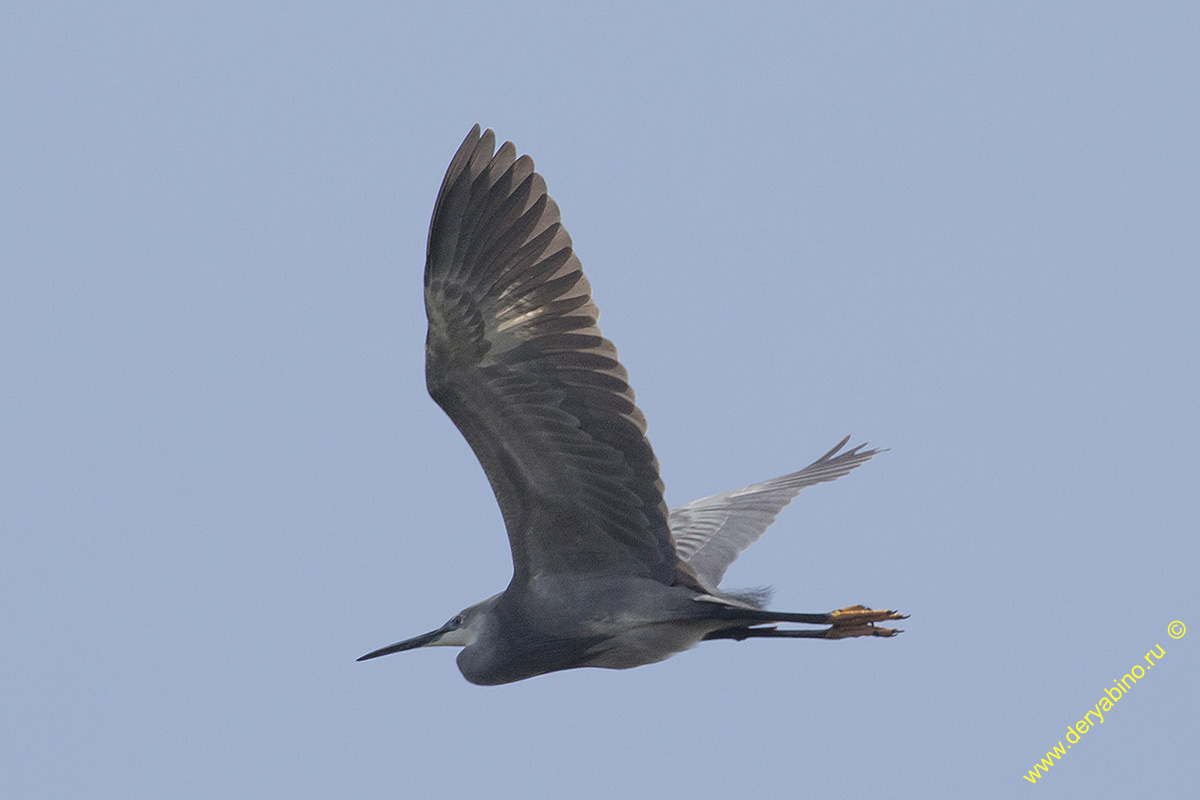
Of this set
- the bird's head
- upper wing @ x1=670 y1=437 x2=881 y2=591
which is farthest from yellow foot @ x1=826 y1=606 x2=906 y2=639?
the bird's head

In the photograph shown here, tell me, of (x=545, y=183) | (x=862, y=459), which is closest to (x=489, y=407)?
(x=545, y=183)

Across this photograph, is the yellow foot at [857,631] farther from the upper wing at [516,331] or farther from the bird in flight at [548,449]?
the upper wing at [516,331]

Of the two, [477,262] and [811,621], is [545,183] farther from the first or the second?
[811,621]

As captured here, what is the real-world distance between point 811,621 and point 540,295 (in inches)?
83.3

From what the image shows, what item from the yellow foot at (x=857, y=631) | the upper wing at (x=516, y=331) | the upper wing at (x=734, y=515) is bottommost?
the yellow foot at (x=857, y=631)

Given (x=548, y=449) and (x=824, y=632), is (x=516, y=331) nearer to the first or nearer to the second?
(x=548, y=449)

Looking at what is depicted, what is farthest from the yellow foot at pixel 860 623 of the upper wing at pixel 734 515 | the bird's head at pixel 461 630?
the bird's head at pixel 461 630

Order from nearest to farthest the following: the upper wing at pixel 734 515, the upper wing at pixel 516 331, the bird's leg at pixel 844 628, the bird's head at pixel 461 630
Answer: the upper wing at pixel 516 331 < the bird's leg at pixel 844 628 < the bird's head at pixel 461 630 < the upper wing at pixel 734 515

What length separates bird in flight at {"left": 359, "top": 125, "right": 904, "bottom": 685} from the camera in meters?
7.08

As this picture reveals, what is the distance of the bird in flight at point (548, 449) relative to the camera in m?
7.08

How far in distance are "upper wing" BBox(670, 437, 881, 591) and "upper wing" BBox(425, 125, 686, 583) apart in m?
1.85

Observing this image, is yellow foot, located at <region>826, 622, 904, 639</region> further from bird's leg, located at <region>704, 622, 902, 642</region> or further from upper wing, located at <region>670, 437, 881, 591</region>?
upper wing, located at <region>670, 437, 881, 591</region>

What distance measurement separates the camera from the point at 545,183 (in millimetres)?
7055

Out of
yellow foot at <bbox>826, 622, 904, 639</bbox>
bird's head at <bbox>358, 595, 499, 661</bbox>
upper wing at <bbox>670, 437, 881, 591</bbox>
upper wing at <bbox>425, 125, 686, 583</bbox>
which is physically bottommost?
yellow foot at <bbox>826, 622, 904, 639</bbox>
